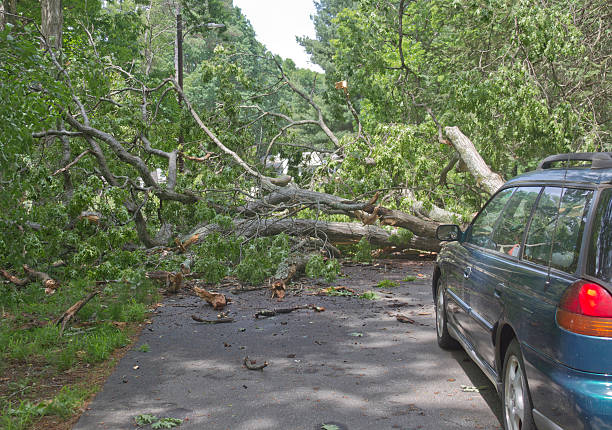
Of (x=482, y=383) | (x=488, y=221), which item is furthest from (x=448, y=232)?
(x=482, y=383)

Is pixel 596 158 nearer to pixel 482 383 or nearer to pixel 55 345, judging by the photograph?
pixel 482 383

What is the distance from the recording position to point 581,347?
2.87 m

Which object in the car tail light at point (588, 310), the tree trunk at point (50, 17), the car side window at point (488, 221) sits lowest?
the car tail light at point (588, 310)

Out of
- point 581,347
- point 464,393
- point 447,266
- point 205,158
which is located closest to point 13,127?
point 447,266

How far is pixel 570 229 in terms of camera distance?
3.25m

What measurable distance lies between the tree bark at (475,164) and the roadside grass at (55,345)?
24.1 ft

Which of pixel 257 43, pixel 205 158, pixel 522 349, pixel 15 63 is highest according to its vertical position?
pixel 257 43

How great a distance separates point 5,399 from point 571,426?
4.41m

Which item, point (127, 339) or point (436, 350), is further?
point (127, 339)

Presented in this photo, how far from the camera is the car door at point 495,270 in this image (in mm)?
3984

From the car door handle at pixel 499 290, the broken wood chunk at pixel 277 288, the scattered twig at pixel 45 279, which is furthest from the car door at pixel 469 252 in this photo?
the scattered twig at pixel 45 279

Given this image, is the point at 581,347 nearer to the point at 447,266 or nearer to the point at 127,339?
the point at 447,266

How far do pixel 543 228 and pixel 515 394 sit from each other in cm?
104

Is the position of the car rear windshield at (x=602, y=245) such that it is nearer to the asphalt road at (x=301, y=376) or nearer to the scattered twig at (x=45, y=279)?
the asphalt road at (x=301, y=376)
